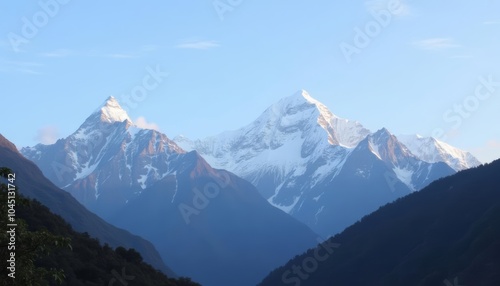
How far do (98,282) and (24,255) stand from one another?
68.0 m

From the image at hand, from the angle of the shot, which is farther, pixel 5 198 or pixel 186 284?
pixel 186 284

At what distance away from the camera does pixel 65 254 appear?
10681 cm

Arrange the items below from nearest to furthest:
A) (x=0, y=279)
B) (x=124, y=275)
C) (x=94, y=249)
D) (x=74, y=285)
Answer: (x=0, y=279), (x=74, y=285), (x=124, y=275), (x=94, y=249)

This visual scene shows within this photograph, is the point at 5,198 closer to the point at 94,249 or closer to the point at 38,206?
the point at 94,249

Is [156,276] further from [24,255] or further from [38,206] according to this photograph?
[24,255]

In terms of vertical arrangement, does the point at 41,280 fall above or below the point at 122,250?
below

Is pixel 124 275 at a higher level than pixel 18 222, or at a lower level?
higher

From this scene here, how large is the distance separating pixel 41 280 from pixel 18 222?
3.21 m

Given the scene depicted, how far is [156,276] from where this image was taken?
121375mm

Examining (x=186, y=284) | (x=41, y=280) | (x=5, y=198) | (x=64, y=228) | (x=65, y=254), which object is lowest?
(x=41, y=280)

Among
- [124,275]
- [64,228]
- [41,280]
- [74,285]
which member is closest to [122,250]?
[64,228]

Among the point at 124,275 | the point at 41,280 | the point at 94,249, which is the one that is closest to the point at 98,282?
the point at 124,275

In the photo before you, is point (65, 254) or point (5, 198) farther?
point (65, 254)

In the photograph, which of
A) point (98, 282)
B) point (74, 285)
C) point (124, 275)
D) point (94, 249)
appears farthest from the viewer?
point (94, 249)
